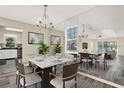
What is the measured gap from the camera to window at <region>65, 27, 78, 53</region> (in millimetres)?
3291

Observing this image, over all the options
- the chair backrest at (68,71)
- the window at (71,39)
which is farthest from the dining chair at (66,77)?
the window at (71,39)

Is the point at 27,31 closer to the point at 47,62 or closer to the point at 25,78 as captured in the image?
the point at 47,62

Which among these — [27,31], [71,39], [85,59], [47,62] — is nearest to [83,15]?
[71,39]

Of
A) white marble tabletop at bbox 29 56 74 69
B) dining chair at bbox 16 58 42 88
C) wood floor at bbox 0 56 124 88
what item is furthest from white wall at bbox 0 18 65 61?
dining chair at bbox 16 58 42 88

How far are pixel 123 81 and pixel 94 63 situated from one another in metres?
2.16

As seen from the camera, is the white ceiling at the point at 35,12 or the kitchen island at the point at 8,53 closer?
the white ceiling at the point at 35,12

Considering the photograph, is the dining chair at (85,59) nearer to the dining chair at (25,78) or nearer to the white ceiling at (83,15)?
the white ceiling at (83,15)

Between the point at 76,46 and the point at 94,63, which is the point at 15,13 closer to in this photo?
the point at 76,46

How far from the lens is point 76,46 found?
3307mm

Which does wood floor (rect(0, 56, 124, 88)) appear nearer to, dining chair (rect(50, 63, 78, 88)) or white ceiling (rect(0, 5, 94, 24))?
dining chair (rect(50, 63, 78, 88))

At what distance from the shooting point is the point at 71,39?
336cm

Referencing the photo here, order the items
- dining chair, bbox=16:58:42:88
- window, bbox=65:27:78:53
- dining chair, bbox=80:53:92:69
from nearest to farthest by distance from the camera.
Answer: dining chair, bbox=16:58:42:88, window, bbox=65:27:78:53, dining chair, bbox=80:53:92:69

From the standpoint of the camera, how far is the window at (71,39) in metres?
3.29
